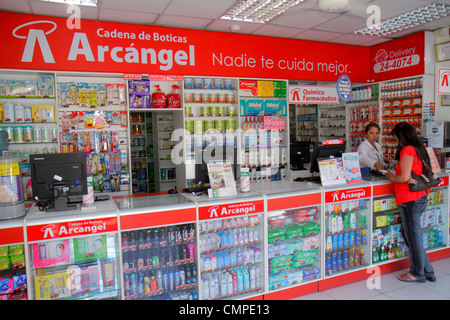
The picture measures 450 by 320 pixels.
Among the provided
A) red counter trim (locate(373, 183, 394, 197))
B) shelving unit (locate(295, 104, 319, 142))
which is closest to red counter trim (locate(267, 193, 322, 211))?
red counter trim (locate(373, 183, 394, 197))

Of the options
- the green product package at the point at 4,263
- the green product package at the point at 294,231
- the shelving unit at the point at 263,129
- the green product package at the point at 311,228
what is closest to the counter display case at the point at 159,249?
the green product package at the point at 4,263

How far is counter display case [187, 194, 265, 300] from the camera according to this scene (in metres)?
3.46

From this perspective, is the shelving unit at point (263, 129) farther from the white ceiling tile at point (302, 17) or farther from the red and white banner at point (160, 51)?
the white ceiling tile at point (302, 17)

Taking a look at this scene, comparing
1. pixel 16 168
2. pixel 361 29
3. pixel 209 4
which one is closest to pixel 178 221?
pixel 16 168

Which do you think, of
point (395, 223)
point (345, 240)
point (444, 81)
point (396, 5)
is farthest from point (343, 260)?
point (396, 5)

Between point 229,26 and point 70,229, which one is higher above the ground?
point 229,26

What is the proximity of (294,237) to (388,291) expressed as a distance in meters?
1.22

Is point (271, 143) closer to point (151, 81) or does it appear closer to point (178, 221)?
point (151, 81)

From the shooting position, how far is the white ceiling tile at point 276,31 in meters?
5.97

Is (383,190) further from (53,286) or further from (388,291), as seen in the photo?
(53,286)

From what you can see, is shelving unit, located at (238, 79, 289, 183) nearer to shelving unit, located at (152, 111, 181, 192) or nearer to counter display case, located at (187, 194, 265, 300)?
shelving unit, located at (152, 111, 181, 192)

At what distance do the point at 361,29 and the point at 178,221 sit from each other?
5016 millimetres

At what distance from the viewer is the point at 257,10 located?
5.15m

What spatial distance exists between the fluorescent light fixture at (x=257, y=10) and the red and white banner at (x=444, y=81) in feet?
8.25
